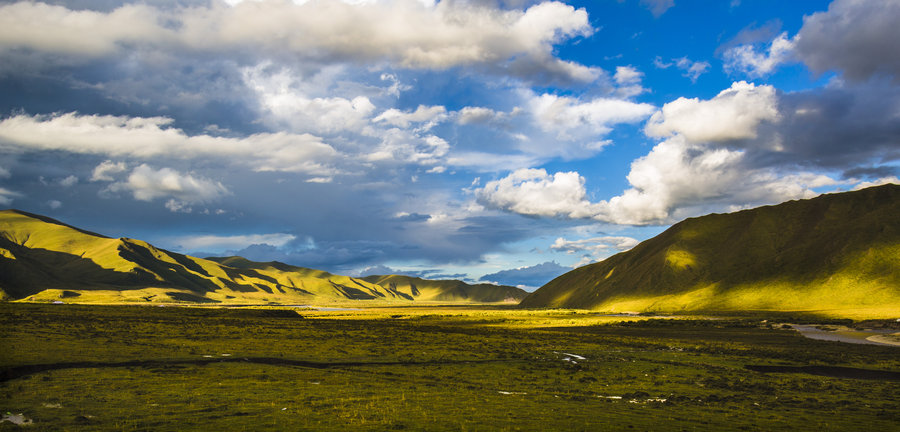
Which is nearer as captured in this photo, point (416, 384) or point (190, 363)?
point (416, 384)

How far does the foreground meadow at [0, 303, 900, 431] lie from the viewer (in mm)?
30031

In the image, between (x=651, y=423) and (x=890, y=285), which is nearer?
(x=651, y=423)

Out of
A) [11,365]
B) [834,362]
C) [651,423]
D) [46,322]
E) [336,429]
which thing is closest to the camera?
[336,429]

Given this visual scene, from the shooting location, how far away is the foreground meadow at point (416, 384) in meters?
30.0

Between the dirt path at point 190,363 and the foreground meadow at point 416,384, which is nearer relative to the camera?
the foreground meadow at point 416,384

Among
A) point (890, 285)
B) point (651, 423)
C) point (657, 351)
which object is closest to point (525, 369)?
point (651, 423)

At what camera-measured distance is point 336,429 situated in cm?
2728

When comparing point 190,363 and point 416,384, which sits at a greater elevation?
point 190,363

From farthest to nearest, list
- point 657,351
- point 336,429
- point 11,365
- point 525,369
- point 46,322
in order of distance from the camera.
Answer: point 46,322 < point 657,351 < point 525,369 < point 11,365 < point 336,429

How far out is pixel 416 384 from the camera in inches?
1711

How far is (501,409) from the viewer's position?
33.6 meters

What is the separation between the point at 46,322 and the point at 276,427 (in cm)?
8279

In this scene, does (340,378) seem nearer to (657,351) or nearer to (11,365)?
(11,365)

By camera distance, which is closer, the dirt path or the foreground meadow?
the foreground meadow
